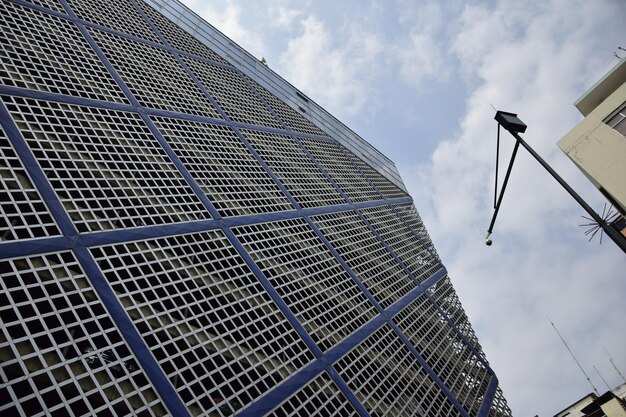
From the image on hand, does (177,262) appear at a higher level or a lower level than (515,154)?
higher

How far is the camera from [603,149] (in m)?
11.2

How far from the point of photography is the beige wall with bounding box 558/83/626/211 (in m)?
10.7

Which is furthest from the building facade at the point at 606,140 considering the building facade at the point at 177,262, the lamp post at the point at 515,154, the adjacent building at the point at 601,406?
the adjacent building at the point at 601,406

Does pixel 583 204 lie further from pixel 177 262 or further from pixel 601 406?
pixel 601 406

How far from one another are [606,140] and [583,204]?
25.8ft

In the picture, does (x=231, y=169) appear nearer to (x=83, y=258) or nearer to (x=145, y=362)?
(x=83, y=258)

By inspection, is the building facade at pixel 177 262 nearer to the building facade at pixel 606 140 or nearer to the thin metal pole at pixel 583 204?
the thin metal pole at pixel 583 204

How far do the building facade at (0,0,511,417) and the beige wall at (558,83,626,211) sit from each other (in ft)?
24.9

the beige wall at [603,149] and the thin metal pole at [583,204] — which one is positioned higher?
the thin metal pole at [583,204]

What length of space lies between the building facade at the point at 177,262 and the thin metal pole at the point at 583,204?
20.2 feet

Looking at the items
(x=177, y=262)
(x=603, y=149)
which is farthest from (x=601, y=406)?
(x=177, y=262)

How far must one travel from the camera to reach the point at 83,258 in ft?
22.9

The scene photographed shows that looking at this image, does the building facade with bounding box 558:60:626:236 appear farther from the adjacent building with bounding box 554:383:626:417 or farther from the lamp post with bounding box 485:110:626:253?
the adjacent building with bounding box 554:383:626:417

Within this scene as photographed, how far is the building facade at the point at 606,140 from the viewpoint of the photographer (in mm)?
10766
